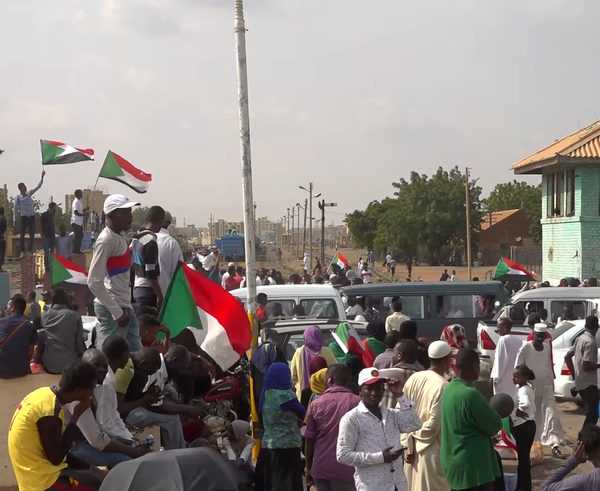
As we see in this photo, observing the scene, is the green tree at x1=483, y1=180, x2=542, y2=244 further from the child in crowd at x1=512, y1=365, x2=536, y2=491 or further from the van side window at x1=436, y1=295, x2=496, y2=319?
the child in crowd at x1=512, y1=365, x2=536, y2=491

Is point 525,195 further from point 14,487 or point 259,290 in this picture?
point 14,487

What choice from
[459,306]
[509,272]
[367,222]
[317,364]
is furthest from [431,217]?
[317,364]

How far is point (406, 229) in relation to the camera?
72.1 metres

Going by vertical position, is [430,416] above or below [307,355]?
below

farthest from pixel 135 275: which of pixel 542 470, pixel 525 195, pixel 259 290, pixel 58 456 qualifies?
pixel 525 195

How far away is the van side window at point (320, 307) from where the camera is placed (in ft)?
49.6

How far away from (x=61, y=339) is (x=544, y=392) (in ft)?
19.5

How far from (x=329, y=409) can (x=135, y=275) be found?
2967mm

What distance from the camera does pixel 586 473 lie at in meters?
5.48

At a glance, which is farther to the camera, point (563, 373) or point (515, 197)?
point (515, 197)

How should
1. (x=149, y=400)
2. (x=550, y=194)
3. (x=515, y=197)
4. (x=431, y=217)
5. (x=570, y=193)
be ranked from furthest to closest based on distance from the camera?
(x=515, y=197) → (x=431, y=217) → (x=550, y=194) → (x=570, y=193) → (x=149, y=400)

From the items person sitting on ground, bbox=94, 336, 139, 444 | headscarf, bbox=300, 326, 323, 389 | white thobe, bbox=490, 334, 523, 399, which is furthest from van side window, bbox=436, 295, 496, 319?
person sitting on ground, bbox=94, 336, 139, 444

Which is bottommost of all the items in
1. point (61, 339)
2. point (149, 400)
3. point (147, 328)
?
point (149, 400)

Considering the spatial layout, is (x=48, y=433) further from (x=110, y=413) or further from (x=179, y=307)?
(x=179, y=307)
